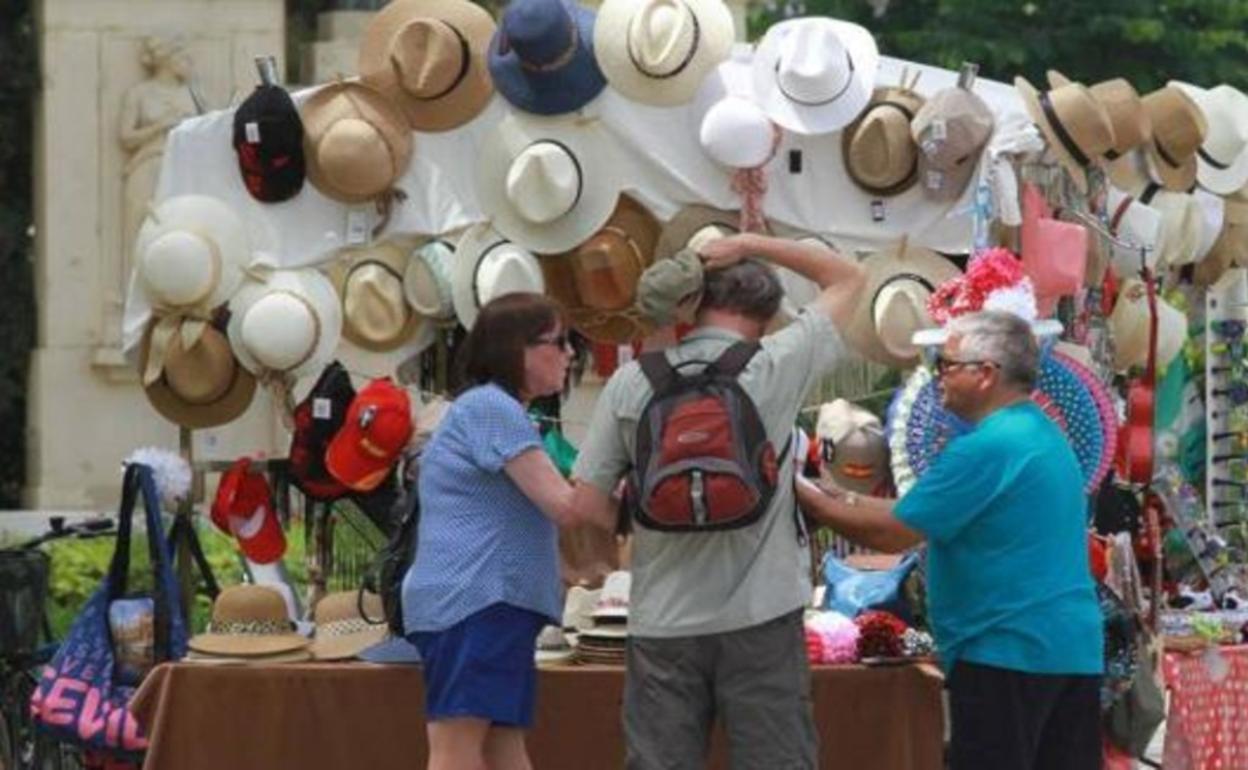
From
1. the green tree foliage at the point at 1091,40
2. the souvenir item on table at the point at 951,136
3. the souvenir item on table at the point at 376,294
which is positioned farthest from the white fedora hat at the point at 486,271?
the green tree foliage at the point at 1091,40

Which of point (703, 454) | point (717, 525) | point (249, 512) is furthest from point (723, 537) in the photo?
point (249, 512)

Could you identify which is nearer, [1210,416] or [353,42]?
[1210,416]

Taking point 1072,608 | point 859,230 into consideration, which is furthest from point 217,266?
point 1072,608

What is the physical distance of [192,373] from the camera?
12.0 meters

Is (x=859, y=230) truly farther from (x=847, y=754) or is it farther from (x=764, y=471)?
(x=764, y=471)

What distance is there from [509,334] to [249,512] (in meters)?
3.72

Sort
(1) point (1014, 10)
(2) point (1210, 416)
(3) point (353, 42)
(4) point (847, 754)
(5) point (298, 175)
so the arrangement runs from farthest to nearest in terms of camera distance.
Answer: (1) point (1014, 10) → (3) point (353, 42) → (2) point (1210, 416) → (5) point (298, 175) → (4) point (847, 754)

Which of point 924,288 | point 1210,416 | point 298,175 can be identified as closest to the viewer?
point 924,288

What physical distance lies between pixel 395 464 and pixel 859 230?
1.64 m

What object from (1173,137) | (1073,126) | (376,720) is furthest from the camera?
(1173,137)

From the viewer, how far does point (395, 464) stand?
453 inches

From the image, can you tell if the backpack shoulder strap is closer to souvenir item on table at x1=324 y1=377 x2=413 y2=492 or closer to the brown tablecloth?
the brown tablecloth

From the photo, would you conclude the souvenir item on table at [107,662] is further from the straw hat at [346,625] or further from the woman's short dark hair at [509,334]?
the woman's short dark hair at [509,334]

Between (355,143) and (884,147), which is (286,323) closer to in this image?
(355,143)
